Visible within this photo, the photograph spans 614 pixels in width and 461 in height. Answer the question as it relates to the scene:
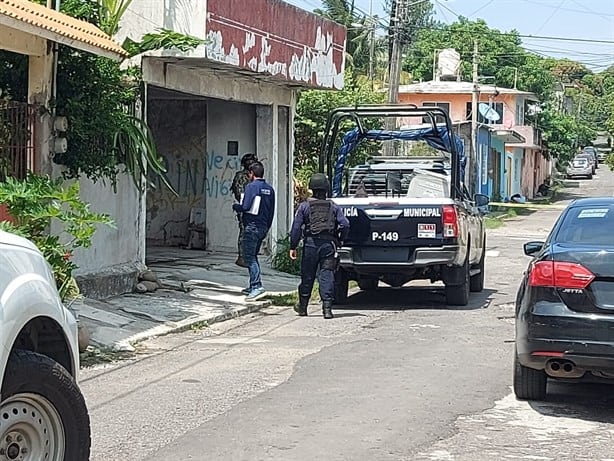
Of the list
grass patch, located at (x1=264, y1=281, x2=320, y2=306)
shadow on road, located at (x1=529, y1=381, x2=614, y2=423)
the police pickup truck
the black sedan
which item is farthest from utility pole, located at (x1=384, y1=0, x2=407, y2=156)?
the black sedan

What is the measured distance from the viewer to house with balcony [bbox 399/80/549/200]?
48000 millimetres

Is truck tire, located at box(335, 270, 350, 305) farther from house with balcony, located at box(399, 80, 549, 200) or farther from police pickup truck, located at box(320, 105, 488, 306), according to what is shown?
house with balcony, located at box(399, 80, 549, 200)

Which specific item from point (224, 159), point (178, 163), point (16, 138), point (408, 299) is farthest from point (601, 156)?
point (16, 138)

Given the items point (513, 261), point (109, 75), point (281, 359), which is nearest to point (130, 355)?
point (281, 359)

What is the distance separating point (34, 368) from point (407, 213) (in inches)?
367

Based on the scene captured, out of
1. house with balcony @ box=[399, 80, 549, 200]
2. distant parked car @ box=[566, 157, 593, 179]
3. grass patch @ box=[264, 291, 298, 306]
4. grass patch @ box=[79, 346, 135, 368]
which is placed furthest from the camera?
distant parked car @ box=[566, 157, 593, 179]

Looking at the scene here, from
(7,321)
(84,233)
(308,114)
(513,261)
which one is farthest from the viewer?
(308,114)

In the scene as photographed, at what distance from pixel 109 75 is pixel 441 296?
6124mm

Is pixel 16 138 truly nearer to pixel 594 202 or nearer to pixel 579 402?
pixel 594 202

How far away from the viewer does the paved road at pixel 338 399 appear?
6934mm

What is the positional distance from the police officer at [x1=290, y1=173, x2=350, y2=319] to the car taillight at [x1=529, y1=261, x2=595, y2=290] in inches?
222

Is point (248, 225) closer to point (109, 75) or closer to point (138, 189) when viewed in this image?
point (138, 189)

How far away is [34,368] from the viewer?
16.1ft

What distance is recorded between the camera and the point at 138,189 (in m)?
14.3
